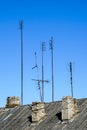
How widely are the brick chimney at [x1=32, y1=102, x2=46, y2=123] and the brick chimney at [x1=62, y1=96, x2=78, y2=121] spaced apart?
10.0 ft

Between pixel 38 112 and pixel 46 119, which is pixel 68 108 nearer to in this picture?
pixel 46 119

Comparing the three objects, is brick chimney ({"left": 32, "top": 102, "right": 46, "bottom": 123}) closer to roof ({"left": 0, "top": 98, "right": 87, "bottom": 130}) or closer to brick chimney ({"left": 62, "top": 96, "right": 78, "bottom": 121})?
roof ({"left": 0, "top": 98, "right": 87, "bottom": 130})

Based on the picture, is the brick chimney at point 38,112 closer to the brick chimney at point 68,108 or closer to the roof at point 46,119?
the roof at point 46,119

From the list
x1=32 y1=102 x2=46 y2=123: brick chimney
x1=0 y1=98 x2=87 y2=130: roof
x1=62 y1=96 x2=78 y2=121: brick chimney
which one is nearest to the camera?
x1=0 y1=98 x2=87 y2=130: roof

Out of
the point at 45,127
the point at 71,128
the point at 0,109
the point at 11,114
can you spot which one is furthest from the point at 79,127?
the point at 0,109

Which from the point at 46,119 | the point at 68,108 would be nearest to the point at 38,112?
the point at 46,119

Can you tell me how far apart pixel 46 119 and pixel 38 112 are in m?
0.98

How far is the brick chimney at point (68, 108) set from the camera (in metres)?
37.1

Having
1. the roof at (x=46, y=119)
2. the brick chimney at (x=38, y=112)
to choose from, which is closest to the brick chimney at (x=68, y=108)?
the roof at (x=46, y=119)

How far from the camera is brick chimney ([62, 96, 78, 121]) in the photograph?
37.1m

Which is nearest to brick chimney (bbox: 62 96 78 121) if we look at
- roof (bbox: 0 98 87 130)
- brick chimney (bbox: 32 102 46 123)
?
roof (bbox: 0 98 87 130)

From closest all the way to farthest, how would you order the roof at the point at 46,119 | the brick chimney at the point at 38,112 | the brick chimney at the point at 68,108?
the roof at the point at 46,119 → the brick chimney at the point at 68,108 → the brick chimney at the point at 38,112

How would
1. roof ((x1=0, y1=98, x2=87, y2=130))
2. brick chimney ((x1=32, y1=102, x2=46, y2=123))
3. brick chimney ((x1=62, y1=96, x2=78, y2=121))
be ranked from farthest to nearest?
brick chimney ((x1=32, y1=102, x2=46, y2=123)), brick chimney ((x1=62, y1=96, x2=78, y2=121)), roof ((x1=0, y1=98, x2=87, y2=130))

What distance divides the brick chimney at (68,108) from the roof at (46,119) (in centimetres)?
40
